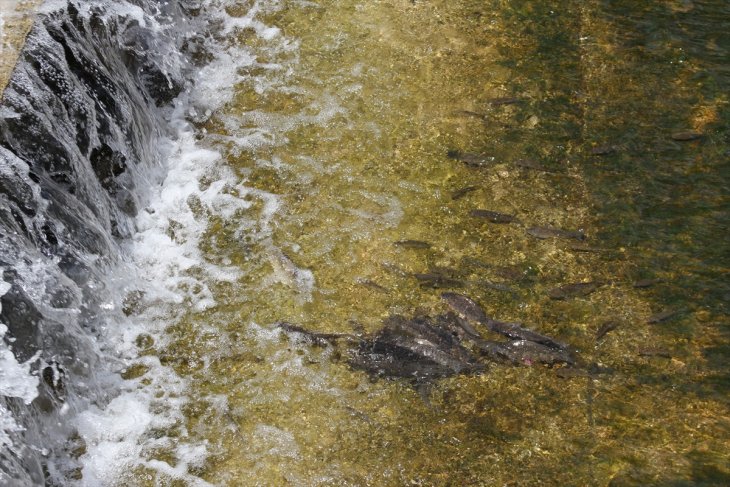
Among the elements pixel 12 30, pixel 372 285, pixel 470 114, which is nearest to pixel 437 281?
pixel 372 285

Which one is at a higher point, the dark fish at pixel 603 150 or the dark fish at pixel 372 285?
the dark fish at pixel 603 150

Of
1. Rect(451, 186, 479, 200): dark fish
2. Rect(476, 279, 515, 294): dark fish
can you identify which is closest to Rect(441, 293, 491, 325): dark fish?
Rect(476, 279, 515, 294): dark fish

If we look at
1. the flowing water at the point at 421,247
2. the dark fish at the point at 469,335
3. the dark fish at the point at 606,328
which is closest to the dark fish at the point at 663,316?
the flowing water at the point at 421,247

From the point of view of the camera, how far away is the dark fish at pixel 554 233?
4664 millimetres

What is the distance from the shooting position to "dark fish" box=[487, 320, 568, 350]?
4143mm

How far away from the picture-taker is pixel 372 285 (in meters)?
4.46

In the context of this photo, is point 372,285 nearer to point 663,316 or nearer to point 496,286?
point 496,286

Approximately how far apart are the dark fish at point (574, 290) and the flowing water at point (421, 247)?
0.04 metres

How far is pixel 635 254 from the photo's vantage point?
4.54 metres

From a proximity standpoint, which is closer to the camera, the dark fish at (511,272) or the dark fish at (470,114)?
the dark fish at (511,272)

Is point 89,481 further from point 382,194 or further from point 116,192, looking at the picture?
point 382,194

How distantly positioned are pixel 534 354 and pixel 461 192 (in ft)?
4.03

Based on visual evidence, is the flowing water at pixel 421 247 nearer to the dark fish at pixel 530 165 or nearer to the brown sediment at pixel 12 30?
the dark fish at pixel 530 165

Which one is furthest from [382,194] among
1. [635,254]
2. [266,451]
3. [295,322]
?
[266,451]
